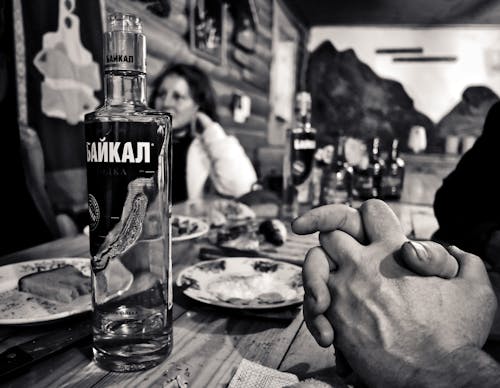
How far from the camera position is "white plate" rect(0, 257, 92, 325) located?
574 millimetres

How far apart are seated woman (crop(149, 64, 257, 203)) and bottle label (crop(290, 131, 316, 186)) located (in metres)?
0.65

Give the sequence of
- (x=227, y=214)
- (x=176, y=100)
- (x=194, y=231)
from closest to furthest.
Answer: (x=194, y=231)
(x=227, y=214)
(x=176, y=100)

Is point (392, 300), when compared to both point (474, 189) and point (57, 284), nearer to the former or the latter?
point (57, 284)

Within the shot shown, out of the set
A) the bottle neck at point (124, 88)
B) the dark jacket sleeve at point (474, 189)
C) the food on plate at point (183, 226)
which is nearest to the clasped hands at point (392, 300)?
the bottle neck at point (124, 88)

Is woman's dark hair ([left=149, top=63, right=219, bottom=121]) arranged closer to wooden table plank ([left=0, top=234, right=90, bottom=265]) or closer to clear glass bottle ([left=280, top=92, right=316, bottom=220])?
clear glass bottle ([left=280, top=92, right=316, bottom=220])

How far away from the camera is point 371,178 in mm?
2139

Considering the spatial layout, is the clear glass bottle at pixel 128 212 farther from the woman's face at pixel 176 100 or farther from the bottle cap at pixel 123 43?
the woman's face at pixel 176 100

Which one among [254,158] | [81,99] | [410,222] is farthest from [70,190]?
[254,158]

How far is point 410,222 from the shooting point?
1.69 m

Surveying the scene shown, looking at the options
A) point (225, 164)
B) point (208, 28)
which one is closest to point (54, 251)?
point (225, 164)

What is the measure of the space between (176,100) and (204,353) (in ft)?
6.52

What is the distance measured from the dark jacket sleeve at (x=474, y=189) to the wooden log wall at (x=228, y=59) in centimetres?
154

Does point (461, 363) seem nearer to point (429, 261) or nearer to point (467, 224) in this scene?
point (429, 261)

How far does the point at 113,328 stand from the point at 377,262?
331mm
